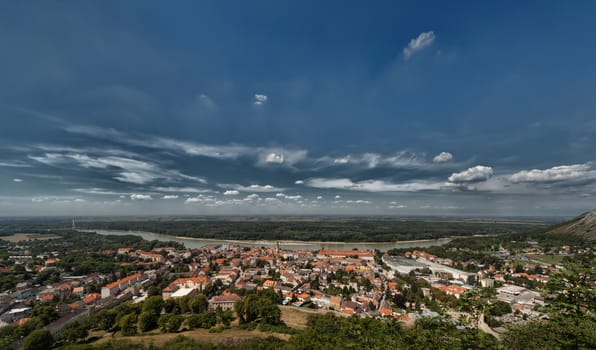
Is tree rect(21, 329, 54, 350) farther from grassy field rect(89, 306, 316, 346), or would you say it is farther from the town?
the town

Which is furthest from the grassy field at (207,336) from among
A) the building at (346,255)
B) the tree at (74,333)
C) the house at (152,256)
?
the house at (152,256)

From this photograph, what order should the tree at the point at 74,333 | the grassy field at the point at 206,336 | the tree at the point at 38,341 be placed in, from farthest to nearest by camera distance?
the tree at the point at 74,333, the grassy field at the point at 206,336, the tree at the point at 38,341

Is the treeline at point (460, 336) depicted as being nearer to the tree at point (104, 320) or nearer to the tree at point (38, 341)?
the tree at point (38, 341)

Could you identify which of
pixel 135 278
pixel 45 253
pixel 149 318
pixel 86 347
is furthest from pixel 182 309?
pixel 45 253

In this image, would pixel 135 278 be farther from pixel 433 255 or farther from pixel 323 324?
pixel 433 255

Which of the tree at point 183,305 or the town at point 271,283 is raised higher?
the tree at point 183,305

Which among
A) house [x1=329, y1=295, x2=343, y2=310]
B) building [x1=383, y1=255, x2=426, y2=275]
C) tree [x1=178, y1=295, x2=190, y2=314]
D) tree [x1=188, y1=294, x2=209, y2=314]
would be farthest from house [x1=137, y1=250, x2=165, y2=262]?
building [x1=383, y1=255, x2=426, y2=275]

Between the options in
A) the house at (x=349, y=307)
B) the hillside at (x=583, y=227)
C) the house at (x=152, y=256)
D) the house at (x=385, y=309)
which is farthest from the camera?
the hillside at (x=583, y=227)
